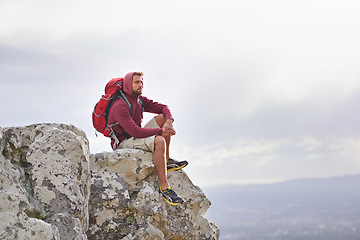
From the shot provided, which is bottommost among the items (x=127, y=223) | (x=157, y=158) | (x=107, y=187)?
(x=127, y=223)

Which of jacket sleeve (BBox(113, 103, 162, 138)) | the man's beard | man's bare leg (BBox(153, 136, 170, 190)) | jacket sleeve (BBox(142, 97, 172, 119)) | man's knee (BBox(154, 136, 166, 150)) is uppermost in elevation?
jacket sleeve (BBox(142, 97, 172, 119))

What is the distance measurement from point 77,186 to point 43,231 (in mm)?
1432

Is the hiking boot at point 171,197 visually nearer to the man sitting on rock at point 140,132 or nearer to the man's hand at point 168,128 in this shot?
the man sitting on rock at point 140,132

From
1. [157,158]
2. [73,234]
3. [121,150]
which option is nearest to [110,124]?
[121,150]

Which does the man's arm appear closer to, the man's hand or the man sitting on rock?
the man sitting on rock

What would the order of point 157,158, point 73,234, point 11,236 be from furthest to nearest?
point 157,158 → point 73,234 → point 11,236

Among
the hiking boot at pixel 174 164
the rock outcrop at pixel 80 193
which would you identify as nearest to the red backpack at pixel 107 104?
the rock outcrop at pixel 80 193

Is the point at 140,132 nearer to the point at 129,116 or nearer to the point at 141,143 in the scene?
the point at 141,143

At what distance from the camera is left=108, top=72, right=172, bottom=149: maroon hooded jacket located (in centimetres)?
1177

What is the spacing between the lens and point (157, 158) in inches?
465

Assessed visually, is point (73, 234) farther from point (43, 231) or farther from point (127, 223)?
point (127, 223)

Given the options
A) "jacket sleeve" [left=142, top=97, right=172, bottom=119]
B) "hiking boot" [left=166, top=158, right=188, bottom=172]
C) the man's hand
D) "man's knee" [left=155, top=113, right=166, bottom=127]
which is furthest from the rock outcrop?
"jacket sleeve" [left=142, top=97, right=172, bottom=119]

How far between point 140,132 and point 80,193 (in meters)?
2.54

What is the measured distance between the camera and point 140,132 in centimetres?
1175
